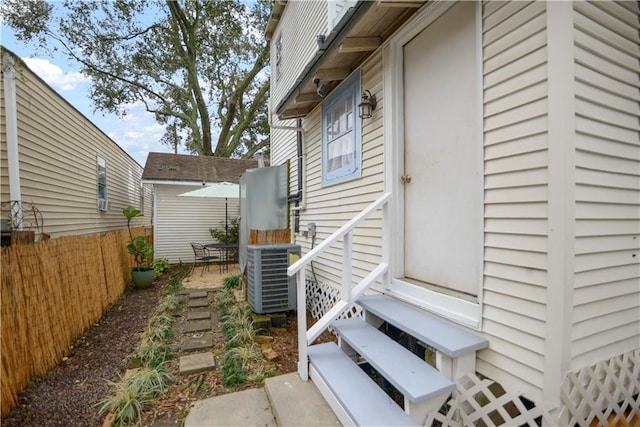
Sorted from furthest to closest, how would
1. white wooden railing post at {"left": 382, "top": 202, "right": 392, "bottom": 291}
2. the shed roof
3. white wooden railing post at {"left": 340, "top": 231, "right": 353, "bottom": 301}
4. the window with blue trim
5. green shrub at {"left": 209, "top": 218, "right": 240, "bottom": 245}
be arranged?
green shrub at {"left": 209, "top": 218, "right": 240, "bottom": 245} → the shed roof → the window with blue trim → white wooden railing post at {"left": 382, "top": 202, "right": 392, "bottom": 291} → white wooden railing post at {"left": 340, "top": 231, "right": 353, "bottom": 301}

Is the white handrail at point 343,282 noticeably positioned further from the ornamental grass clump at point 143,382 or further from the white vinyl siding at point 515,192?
the ornamental grass clump at point 143,382

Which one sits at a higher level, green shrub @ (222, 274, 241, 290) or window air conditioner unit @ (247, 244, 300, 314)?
window air conditioner unit @ (247, 244, 300, 314)

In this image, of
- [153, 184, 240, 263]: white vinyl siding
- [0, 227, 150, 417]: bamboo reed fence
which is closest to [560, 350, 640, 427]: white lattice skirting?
[0, 227, 150, 417]: bamboo reed fence

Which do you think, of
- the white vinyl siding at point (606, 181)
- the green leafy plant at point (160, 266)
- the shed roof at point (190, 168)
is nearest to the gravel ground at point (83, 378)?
the green leafy plant at point (160, 266)

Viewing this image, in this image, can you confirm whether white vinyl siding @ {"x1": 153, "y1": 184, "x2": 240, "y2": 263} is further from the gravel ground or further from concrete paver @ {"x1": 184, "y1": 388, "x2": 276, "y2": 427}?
A: concrete paver @ {"x1": 184, "y1": 388, "x2": 276, "y2": 427}

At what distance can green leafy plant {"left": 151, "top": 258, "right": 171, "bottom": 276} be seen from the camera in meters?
8.87

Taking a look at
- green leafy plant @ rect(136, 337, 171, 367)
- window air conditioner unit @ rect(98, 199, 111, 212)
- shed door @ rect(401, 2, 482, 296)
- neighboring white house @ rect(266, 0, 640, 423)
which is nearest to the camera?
neighboring white house @ rect(266, 0, 640, 423)

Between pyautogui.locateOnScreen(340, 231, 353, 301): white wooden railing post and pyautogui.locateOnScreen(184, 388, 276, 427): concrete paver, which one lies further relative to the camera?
pyautogui.locateOnScreen(340, 231, 353, 301): white wooden railing post

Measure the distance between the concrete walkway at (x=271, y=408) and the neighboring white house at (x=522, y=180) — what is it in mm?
1161

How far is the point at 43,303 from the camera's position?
343 centimetres

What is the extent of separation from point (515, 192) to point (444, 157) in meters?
0.76

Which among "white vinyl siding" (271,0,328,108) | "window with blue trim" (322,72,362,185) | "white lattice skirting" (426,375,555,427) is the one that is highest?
"white vinyl siding" (271,0,328,108)

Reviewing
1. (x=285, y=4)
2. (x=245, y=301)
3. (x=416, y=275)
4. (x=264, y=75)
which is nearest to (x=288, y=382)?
(x=416, y=275)

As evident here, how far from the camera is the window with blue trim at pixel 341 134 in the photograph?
360 centimetres
